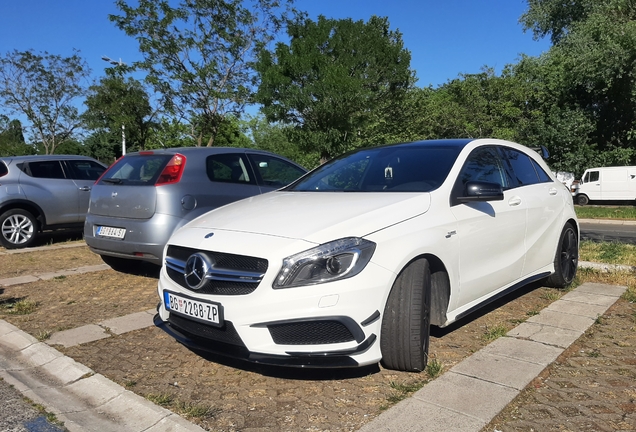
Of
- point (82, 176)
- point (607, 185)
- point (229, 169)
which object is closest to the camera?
point (229, 169)

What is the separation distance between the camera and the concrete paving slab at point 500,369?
3.26 m

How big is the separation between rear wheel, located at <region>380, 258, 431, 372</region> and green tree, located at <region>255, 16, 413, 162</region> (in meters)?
15.7

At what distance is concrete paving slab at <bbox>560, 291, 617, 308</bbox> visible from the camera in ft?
16.6

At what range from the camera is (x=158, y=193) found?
5.66 metres

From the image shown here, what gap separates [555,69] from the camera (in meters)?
31.6

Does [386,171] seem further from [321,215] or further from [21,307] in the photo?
[21,307]

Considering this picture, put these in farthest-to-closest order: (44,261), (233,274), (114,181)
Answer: (44,261) < (114,181) < (233,274)

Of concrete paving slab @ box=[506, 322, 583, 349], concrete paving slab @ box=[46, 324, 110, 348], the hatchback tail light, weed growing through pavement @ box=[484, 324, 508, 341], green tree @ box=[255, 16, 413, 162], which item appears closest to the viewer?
concrete paving slab @ box=[506, 322, 583, 349]

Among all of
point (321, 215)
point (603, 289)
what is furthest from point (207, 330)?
point (603, 289)

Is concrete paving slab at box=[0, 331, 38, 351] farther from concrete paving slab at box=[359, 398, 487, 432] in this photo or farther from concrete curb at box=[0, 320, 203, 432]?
concrete paving slab at box=[359, 398, 487, 432]

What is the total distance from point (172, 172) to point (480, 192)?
3.39 metres

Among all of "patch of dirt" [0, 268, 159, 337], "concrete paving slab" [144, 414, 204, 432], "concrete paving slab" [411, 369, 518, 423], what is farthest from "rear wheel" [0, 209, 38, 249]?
"concrete paving slab" [411, 369, 518, 423]

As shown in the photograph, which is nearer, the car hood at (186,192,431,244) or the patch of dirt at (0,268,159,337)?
the car hood at (186,192,431,244)

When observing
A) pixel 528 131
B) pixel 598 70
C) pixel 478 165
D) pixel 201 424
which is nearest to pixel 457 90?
pixel 528 131
